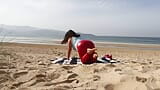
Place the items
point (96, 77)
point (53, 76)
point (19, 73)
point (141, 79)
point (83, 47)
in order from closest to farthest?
1. point (141, 79)
2. point (96, 77)
3. point (53, 76)
4. point (19, 73)
5. point (83, 47)

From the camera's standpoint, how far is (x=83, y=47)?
24.5 feet

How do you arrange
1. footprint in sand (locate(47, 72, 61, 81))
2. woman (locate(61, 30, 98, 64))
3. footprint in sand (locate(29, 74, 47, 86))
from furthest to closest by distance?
1. woman (locate(61, 30, 98, 64))
2. footprint in sand (locate(47, 72, 61, 81))
3. footprint in sand (locate(29, 74, 47, 86))

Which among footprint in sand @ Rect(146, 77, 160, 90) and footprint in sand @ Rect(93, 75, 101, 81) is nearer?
footprint in sand @ Rect(146, 77, 160, 90)

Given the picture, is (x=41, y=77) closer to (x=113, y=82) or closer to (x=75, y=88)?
(x=75, y=88)

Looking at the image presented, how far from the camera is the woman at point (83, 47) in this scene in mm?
7070

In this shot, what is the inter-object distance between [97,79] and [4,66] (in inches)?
97.6

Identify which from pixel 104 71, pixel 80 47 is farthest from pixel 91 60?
pixel 104 71

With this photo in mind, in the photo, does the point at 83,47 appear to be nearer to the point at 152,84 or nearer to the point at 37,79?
the point at 37,79

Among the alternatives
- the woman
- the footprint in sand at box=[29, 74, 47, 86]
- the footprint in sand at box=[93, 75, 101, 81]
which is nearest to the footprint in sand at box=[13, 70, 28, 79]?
the footprint in sand at box=[29, 74, 47, 86]

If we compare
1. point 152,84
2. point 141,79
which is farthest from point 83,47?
point 152,84

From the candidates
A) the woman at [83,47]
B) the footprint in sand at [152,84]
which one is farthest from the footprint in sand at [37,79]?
the woman at [83,47]

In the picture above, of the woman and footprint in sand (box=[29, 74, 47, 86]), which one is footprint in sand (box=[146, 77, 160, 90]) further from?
the woman

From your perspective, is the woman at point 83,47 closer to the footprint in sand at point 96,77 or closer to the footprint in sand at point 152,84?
the footprint in sand at point 96,77

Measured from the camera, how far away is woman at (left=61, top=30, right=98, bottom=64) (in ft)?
23.2
